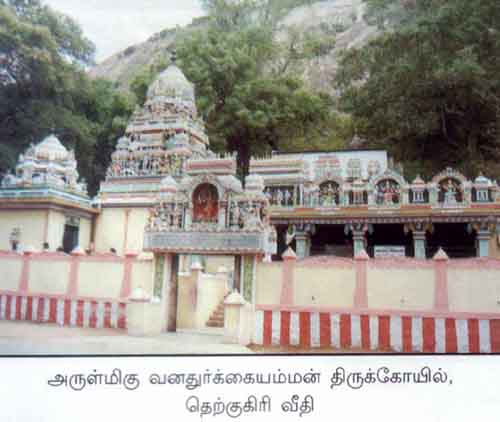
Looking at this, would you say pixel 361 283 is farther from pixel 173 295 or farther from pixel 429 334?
pixel 173 295

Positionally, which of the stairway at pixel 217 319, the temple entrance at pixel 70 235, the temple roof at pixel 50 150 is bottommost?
the stairway at pixel 217 319

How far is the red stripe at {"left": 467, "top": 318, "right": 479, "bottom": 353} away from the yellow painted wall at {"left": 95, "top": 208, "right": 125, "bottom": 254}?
4.22 metres

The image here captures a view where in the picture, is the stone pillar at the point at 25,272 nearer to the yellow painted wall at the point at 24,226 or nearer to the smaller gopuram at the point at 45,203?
the smaller gopuram at the point at 45,203

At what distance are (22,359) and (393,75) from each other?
4.35 metres

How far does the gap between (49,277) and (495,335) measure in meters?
3.98

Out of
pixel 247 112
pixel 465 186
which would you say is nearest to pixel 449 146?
pixel 465 186

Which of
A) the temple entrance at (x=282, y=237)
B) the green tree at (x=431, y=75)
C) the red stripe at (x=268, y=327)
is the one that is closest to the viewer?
the red stripe at (x=268, y=327)

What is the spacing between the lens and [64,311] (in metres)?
4.30

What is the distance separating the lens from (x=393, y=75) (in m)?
4.84

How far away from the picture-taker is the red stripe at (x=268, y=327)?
378 centimetres

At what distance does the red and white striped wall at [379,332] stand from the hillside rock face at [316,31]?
2753 mm

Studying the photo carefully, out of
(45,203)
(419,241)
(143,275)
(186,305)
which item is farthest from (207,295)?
(419,241)

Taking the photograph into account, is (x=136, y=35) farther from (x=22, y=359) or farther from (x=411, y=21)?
(x=22, y=359)

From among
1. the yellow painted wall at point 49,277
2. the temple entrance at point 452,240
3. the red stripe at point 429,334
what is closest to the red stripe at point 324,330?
the red stripe at point 429,334
